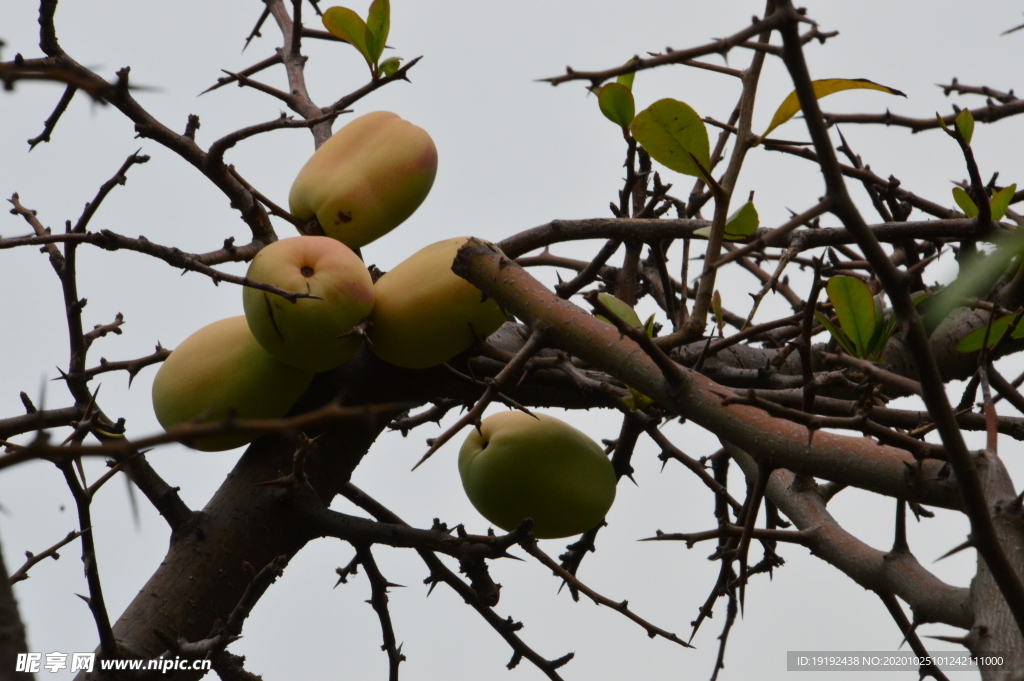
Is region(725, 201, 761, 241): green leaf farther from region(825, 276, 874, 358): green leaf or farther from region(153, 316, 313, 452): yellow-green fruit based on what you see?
region(153, 316, 313, 452): yellow-green fruit

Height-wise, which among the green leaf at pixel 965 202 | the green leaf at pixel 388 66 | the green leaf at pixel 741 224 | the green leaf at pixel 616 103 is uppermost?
the green leaf at pixel 388 66

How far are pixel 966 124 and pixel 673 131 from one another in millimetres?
438

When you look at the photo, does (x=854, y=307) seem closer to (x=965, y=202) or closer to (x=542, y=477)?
(x=965, y=202)

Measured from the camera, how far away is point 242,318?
4.16 ft

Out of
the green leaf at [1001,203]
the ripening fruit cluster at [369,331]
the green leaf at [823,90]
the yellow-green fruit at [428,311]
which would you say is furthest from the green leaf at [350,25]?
the green leaf at [1001,203]

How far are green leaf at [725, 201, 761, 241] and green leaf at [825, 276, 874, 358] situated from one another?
0.11 m

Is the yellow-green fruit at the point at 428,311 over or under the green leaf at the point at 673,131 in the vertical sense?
under

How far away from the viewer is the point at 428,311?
3.74 ft

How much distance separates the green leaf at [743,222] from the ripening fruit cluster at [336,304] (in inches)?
14.4

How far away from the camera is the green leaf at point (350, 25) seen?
1415 millimetres

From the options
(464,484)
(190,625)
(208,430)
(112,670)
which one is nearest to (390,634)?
(464,484)

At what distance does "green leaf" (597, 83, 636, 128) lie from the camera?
1100 mm

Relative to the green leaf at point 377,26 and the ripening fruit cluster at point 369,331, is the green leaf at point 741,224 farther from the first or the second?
the green leaf at point 377,26

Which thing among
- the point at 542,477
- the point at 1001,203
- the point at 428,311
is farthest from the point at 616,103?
the point at 542,477
